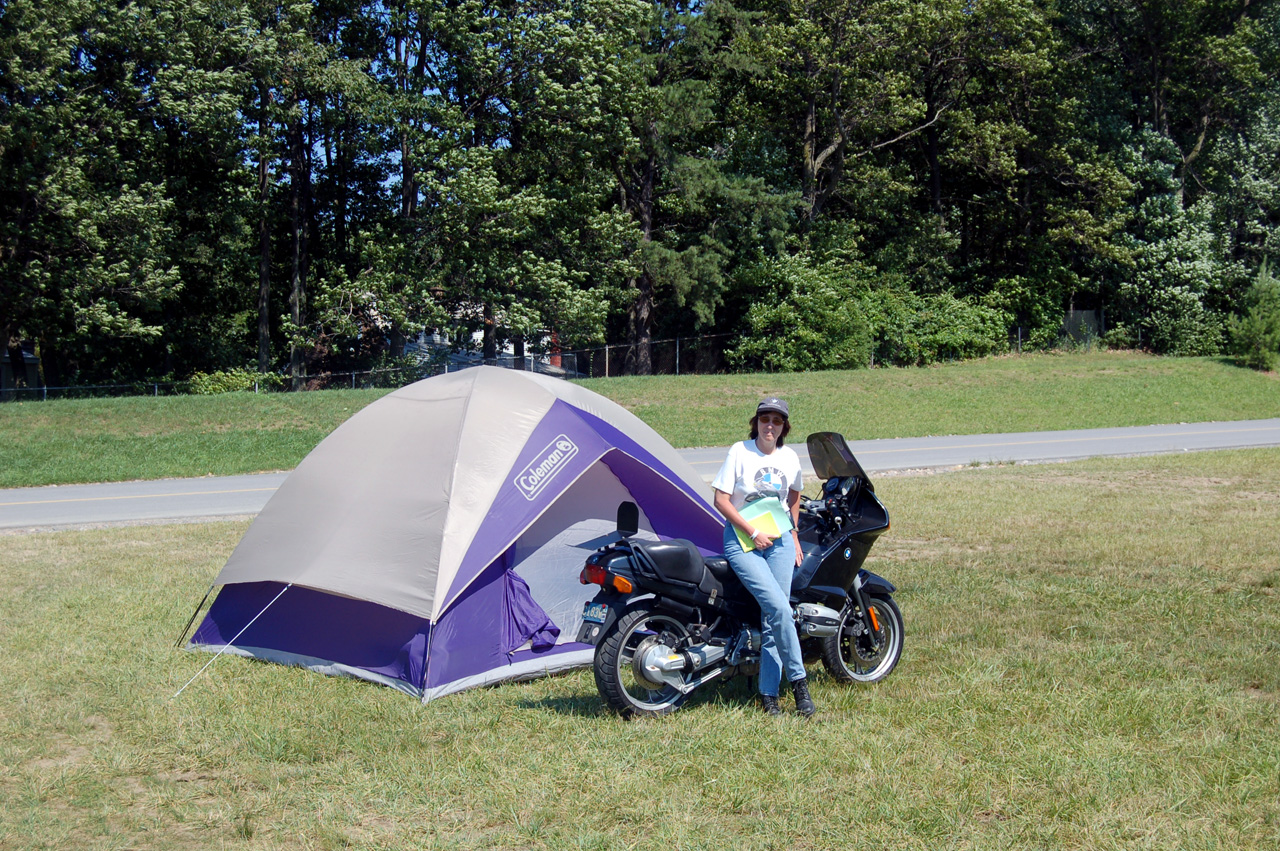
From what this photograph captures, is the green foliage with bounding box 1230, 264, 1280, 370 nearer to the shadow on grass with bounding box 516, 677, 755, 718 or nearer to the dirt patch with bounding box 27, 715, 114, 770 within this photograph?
the shadow on grass with bounding box 516, 677, 755, 718

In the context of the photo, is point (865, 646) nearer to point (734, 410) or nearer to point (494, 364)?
point (734, 410)

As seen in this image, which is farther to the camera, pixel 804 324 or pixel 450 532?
pixel 804 324

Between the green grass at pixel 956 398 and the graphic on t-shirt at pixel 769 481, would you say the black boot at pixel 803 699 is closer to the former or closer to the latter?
the graphic on t-shirt at pixel 769 481

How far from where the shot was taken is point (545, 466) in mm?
6504

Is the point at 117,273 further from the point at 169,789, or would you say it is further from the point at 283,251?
the point at 169,789

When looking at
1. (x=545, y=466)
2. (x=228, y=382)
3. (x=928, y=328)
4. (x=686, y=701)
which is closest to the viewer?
(x=686, y=701)

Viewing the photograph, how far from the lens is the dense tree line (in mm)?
23844

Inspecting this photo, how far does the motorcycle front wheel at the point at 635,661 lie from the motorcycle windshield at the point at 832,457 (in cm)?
131

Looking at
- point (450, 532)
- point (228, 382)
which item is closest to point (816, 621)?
point (450, 532)

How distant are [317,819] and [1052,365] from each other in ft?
98.7

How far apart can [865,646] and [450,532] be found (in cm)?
255

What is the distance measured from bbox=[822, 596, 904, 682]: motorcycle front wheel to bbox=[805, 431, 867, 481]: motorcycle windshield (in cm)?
77

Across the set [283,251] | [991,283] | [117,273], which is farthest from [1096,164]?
[117,273]

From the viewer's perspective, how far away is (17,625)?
24.8 feet
